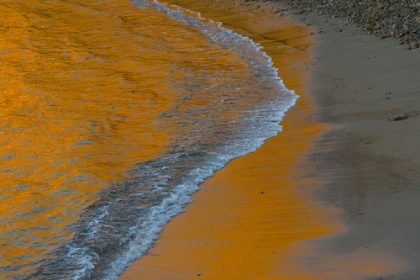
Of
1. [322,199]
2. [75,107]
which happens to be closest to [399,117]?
[322,199]

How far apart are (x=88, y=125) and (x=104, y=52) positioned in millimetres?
5872

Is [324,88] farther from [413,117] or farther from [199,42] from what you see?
[199,42]

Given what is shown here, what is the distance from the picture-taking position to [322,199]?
6664 millimetres

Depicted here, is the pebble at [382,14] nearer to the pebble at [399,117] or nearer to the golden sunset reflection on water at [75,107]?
the golden sunset reflection on water at [75,107]

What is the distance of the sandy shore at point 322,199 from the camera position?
18.0 feet

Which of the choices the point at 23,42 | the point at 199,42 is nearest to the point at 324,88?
the point at 199,42

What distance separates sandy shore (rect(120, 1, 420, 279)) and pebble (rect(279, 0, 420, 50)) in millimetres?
1102

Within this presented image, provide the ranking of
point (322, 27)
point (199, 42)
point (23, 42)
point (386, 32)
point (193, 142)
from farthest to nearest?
point (23, 42)
point (199, 42)
point (322, 27)
point (386, 32)
point (193, 142)

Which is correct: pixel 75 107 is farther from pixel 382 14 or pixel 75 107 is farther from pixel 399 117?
pixel 382 14

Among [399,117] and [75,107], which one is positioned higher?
[399,117]

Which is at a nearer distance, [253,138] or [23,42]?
[253,138]

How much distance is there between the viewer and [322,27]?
14742 millimetres

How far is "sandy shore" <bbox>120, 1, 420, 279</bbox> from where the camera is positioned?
5.47 m

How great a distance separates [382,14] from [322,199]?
8092 mm
